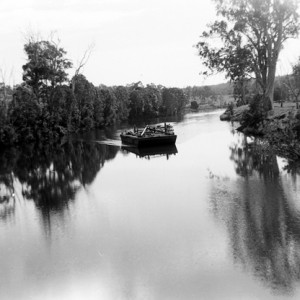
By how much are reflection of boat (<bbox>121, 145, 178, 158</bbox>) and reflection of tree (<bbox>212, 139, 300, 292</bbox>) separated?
11305 mm

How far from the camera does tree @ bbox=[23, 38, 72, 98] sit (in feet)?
189

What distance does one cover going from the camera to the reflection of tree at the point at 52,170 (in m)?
21.1

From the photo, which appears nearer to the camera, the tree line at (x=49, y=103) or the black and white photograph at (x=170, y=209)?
the black and white photograph at (x=170, y=209)

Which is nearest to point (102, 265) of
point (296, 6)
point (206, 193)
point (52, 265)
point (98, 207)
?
point (52, 265)

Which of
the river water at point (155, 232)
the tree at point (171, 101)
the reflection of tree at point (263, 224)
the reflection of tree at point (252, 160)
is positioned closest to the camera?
the river water at point (155, 232)

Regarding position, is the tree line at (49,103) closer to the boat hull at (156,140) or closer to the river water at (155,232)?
the boat hull at (156,140)

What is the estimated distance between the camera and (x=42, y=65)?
57875 millimetres

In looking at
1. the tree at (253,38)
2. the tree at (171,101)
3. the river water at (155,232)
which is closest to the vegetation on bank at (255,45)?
the tree at (253,38)

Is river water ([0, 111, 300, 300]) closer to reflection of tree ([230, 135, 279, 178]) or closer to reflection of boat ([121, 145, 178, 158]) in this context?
reflection of tree ([230, 135, 279, 178])

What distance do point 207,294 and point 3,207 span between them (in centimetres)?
1272

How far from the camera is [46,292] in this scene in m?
10.5

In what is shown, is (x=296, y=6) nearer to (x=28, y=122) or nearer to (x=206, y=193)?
(x=206, y=193)

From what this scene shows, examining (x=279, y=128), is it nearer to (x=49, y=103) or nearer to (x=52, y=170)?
(x=52, y=170)

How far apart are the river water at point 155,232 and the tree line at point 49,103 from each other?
23.3 meters
